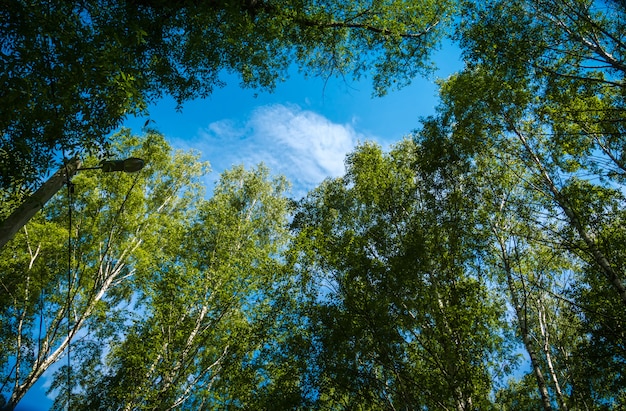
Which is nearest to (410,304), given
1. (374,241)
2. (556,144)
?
(374,241)

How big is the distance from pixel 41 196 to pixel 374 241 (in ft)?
24.7

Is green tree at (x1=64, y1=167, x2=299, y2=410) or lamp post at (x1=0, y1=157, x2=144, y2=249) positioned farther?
green tree at (x1=64, y1=167, x2=299, y2=410)

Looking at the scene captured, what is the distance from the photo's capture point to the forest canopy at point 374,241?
648 centimetres

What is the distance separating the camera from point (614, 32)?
6812 mm

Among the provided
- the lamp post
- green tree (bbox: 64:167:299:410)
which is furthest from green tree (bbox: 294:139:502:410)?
the lamp post

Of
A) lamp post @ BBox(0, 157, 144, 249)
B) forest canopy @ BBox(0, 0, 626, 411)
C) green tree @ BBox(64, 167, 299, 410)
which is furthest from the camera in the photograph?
green tree @ BBox(64, 167, 299, 410)

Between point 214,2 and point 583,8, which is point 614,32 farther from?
point 214,2

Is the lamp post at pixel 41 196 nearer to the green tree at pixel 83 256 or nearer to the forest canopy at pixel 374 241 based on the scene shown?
the forest canopy at pixel 374 241

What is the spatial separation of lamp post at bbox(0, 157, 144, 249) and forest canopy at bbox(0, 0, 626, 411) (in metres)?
0.48

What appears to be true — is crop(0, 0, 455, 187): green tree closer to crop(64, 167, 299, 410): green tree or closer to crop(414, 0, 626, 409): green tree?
crop(414, 0, 626, 409): green tree

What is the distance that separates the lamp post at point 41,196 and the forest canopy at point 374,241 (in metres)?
0.48

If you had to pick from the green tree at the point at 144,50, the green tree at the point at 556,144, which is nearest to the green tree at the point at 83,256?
the green tree at the point at 144,50

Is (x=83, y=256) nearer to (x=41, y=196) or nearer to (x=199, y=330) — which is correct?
(x=199, y=330)

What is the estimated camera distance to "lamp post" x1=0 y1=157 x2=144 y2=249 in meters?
3.87
